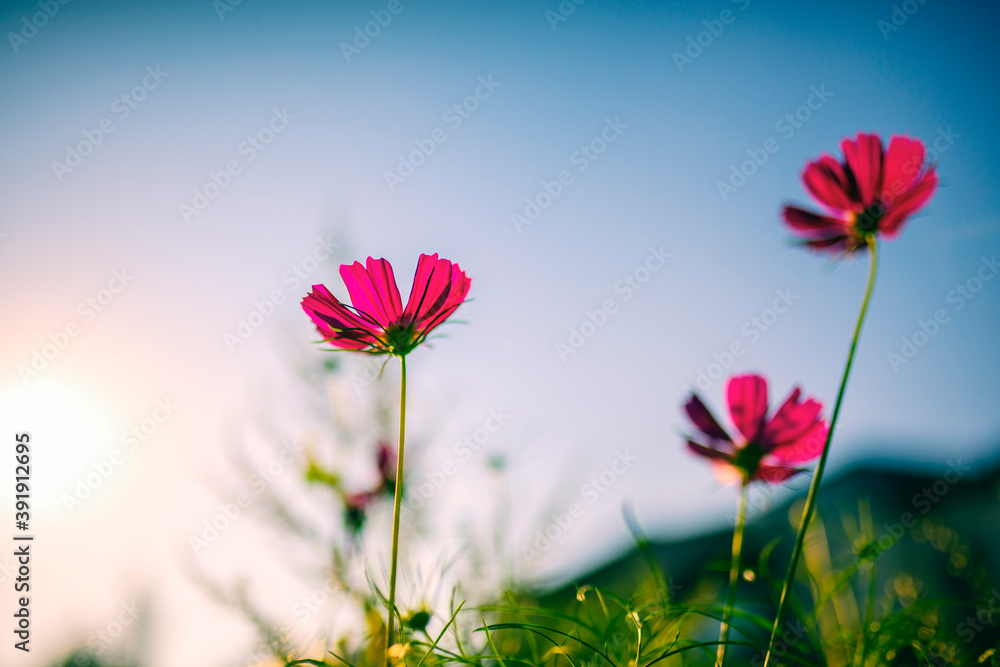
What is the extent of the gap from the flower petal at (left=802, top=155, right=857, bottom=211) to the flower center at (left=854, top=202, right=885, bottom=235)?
11mm

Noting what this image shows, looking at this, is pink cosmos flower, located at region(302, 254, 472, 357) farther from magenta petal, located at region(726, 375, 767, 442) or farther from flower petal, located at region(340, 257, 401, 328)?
magenta petal, located at region(726, 375, 767, 442)

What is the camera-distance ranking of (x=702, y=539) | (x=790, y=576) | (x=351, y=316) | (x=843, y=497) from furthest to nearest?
(x=702, y=539) → (x=843, y=497) → (x=351, y=316) → (x=790, y=576)

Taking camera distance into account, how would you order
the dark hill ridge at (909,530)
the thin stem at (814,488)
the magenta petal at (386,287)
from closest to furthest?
the thin stem at (814,488) → the magenta petal at (386,287) → the dark hill ridge at (909,530)

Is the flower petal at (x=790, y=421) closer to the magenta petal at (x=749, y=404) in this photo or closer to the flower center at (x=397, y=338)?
the magenta petal at (x=749, y=404)

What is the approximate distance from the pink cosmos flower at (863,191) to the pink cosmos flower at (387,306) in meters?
0.26

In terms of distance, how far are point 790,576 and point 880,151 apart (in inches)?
11.6

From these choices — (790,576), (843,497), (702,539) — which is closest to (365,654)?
(790,576)

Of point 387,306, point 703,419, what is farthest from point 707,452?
point 387,306

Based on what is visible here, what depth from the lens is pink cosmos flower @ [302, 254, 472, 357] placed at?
36 cm

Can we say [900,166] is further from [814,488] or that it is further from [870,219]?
[814,488]

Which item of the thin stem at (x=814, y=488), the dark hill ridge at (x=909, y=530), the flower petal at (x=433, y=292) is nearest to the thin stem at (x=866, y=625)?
the dark hill ridge at (x=909, y=530)

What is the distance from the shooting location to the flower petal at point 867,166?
0.38 metres

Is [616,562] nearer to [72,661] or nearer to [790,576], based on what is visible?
[72,661]

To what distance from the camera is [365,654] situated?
47 cm
